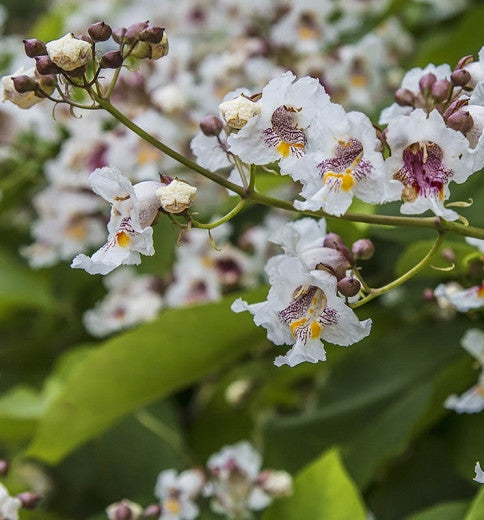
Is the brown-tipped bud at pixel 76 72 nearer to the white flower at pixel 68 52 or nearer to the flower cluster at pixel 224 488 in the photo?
the white flower at pixel 68 52

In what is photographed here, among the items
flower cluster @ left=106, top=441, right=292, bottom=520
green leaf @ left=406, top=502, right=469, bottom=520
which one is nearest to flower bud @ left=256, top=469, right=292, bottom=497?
flower cluster @ left=106, top=441, right=292, bottom=520

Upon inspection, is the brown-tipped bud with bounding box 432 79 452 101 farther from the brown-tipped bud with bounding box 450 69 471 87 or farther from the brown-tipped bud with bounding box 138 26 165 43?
the brown-tipped bud with bounding box 138 26 165 43

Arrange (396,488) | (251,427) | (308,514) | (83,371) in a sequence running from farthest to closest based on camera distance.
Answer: (251,427) < (396,488) < (83,371) < (308,514)

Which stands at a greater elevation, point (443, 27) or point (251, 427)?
point (443, 27)

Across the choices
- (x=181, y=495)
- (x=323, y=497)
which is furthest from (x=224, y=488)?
(x=323, y=497)

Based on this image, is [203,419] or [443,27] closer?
[203,419]

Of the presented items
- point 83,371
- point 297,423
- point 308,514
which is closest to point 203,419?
point 297,423

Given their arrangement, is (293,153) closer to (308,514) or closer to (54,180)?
(308,514)

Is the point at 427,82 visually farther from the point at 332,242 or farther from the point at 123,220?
the point at 123,220
